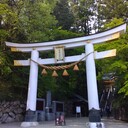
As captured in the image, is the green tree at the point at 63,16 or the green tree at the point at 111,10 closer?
the green tree at the point at 111,10

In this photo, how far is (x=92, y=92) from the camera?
14641mm

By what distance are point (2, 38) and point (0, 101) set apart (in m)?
4.80

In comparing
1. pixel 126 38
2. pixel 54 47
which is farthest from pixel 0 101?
pixel 126 38

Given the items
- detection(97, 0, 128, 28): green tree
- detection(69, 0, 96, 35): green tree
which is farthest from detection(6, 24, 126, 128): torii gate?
detection(69, 0, 96, 35): green tree

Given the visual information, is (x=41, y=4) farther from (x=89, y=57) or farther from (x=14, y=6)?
(x=89, y=57)

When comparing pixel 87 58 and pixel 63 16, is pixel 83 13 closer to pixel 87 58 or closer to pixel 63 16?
pixel 63 16

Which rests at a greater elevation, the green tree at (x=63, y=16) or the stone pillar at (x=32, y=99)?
the green tree at (x=63, y=16)

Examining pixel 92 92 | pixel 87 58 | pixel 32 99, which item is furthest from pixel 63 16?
pixel 92 92

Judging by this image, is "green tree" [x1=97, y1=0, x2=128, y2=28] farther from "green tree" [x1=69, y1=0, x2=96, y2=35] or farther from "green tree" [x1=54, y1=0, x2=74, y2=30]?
"green tree" [x1=54, y1=0, x2=74, y2=30]

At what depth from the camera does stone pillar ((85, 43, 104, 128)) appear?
1429cm

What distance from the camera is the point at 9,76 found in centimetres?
1869

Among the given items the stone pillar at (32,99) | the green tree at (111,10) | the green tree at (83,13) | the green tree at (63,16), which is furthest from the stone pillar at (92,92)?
the green tree at (83,13)

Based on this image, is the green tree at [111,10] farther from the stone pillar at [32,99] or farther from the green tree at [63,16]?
the stone pillar at [32,99]

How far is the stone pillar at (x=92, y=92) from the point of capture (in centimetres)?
1429
